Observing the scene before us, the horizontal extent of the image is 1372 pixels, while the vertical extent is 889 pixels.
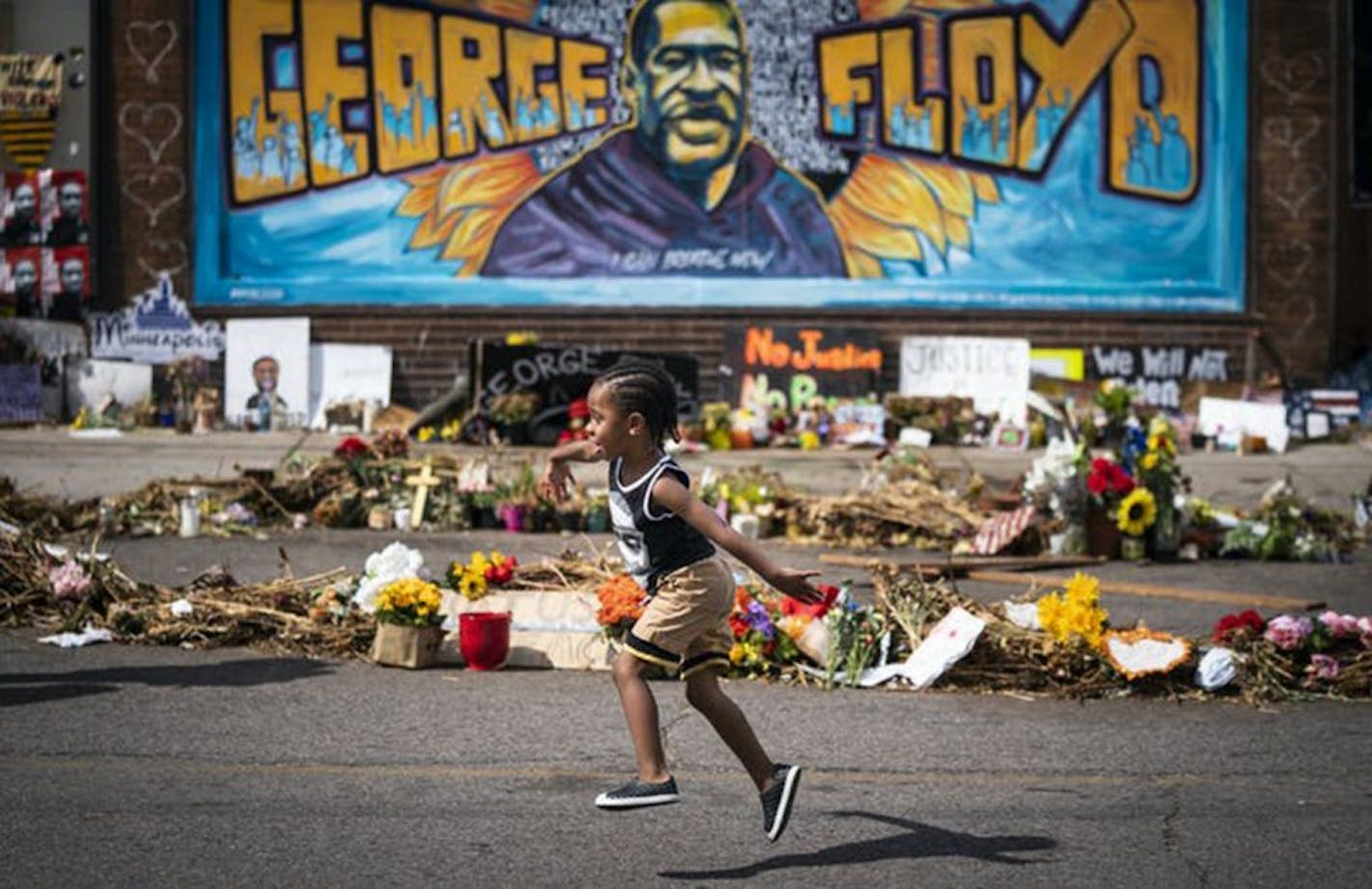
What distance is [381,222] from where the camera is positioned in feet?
77.6

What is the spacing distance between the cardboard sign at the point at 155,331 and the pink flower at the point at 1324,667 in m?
16.9

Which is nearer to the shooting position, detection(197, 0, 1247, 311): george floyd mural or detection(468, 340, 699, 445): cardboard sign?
detection(468, 340, 699, 445): cardboard sign

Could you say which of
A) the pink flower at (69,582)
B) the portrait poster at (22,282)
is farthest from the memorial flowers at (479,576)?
the portrait poster at (22,282)

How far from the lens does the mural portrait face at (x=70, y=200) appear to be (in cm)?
2359

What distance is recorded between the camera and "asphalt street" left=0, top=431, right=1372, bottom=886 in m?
5.86

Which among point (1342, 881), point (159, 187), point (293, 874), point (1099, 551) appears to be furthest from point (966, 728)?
point (159, 187)

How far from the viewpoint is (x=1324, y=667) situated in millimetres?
8844

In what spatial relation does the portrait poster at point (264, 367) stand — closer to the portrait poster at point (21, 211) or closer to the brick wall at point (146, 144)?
the brick wall at point (146, 144)

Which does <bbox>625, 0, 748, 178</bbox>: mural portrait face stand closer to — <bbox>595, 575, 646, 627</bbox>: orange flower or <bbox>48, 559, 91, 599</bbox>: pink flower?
<bbox>48, 559, 91, 599</bbox>: pink flower

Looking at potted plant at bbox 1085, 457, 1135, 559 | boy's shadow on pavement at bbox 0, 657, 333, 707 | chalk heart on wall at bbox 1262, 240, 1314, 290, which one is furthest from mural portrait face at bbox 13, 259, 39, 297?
boy's shadow on pavement at bbox 0, 657, 333, 707

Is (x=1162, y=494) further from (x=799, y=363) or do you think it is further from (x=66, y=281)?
(x=66, y=281)

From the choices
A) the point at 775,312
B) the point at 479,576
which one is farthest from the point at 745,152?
the point at 479,576

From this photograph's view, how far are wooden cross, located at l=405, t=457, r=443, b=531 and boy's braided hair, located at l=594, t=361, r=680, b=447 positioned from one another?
8.76 meters

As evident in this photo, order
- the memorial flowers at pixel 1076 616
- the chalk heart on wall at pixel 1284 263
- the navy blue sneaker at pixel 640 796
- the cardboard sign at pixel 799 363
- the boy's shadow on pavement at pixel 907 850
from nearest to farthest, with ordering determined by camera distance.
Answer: the boy's shadow on pavement at pixel 907 850 < the navy blue sneaker at pixel 640 796 < the memorial flowers at pixel 1076 616 < the cardboard sign at pixel 799 363 < the chalk heart on wall at pixel 1284 263
